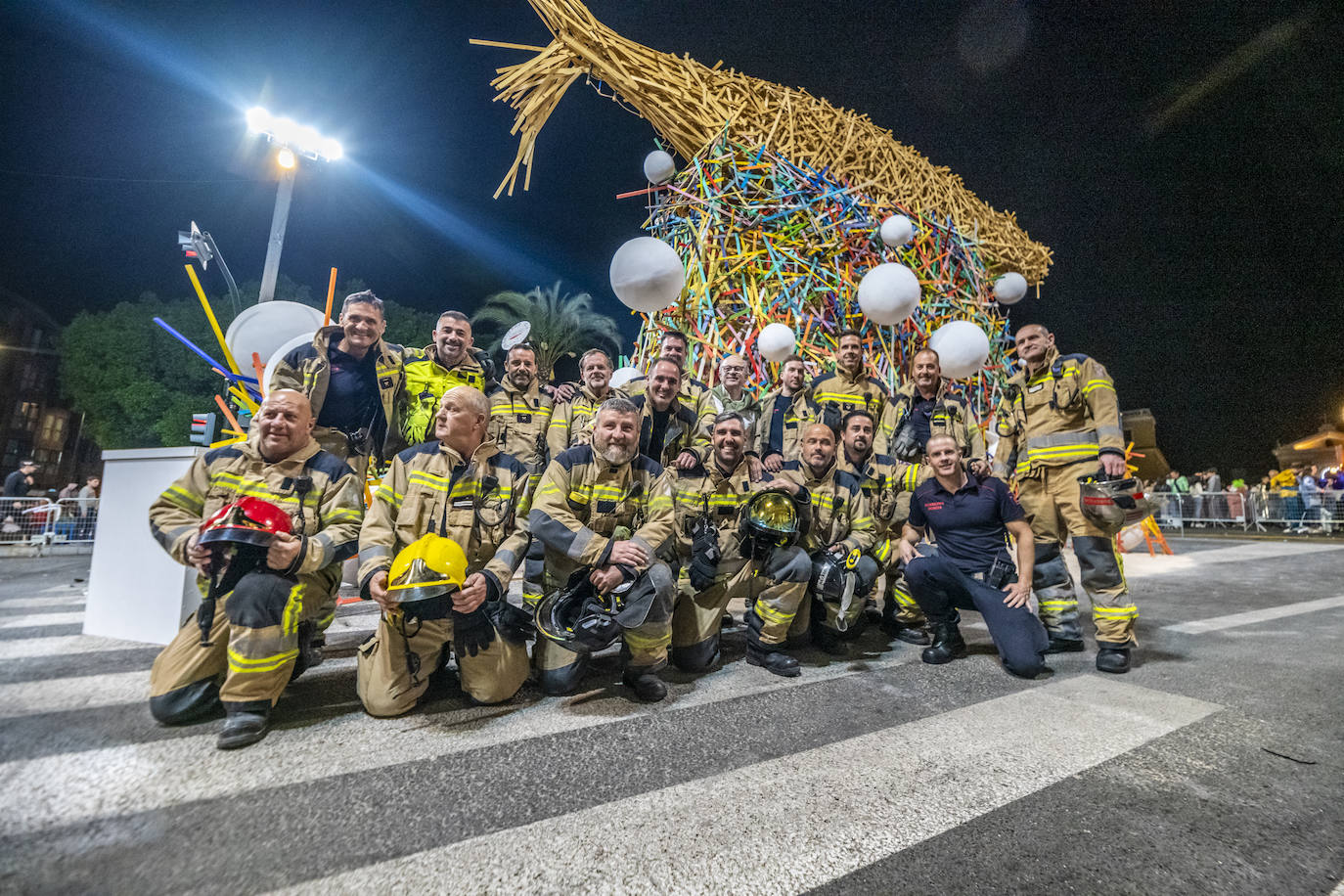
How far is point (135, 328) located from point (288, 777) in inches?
975

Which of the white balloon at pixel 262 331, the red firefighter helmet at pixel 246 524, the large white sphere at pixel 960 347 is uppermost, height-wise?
the large white sphere at pixel 960 347

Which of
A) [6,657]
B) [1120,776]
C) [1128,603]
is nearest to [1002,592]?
[1128,603]

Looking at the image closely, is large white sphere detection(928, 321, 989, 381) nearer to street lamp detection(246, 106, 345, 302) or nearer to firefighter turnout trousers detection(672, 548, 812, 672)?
firefighter turnout trousers detection(672, 548, 812, 672)

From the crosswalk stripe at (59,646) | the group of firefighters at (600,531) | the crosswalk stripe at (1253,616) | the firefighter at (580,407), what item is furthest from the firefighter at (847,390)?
the crosswalk stripe at (59,646)

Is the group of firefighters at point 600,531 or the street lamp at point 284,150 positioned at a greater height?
the street lamp at point 284,150

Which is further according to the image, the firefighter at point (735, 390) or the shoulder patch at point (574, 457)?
the firefighter at point (735, 390)

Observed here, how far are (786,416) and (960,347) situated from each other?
2452mm

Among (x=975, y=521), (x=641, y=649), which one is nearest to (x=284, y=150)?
(x=641, y=649)

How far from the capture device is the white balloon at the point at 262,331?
4793mm

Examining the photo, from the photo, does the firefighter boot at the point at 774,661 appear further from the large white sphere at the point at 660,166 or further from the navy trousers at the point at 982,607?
the large white sphere at the point at 660,166

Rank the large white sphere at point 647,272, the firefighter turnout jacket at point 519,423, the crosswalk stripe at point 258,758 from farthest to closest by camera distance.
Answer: the large white sphere at point 647,272 → the firefighter turnout jacket at point 519,423 → the crosswalk stripe at point 258,758

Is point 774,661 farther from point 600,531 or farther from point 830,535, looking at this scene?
point 600,531

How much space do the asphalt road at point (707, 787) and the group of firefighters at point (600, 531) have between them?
0.25 m

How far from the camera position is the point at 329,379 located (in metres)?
3.41
